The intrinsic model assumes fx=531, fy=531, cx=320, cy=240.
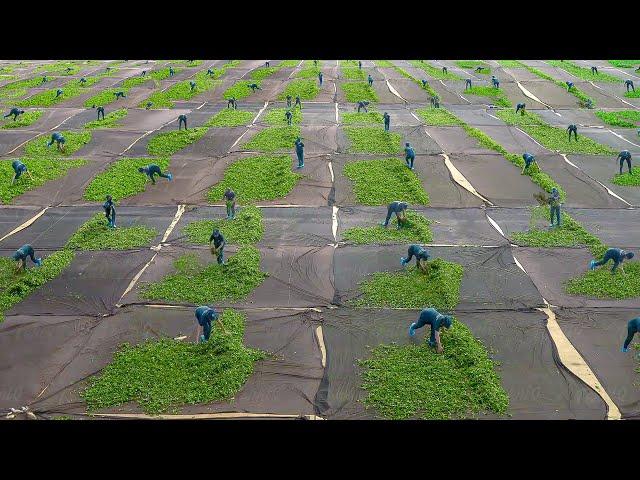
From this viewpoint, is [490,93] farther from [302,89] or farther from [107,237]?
[107,237]

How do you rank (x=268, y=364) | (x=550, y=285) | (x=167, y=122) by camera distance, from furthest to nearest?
(x=167, y=122) < (x=550, y=285) < (x=268, y=364)

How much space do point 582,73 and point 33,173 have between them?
34485mm

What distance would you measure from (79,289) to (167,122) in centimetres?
1585

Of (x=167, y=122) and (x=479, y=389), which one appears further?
(x=167, y=122)

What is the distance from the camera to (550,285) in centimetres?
1179

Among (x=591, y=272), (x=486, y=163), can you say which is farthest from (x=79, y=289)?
(x=486, y=163)

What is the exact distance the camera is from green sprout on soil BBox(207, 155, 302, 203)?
56.1 ft

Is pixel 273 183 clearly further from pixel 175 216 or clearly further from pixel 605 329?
pixel 605 329

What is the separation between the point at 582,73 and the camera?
3647cm

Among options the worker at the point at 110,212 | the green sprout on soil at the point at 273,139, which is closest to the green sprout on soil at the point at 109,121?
the green sprout on soil at the point at 273,139

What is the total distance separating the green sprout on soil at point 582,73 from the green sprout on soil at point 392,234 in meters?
26.6

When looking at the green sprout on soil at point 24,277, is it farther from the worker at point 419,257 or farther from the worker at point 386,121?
the worker at point 386,121

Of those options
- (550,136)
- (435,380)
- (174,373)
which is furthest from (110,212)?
(550,136)

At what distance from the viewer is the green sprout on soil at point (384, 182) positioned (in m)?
16.7
